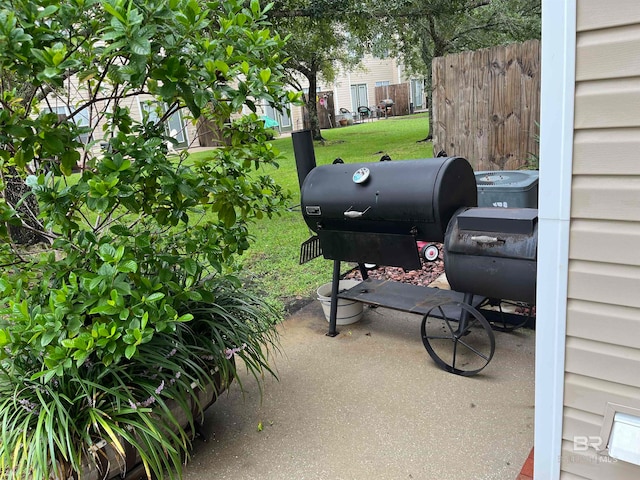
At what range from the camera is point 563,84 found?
1327 millimetres

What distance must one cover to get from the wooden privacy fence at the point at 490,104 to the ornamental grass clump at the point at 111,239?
12.0 feet

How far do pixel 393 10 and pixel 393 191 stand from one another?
259 inches

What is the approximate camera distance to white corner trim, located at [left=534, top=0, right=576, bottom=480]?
51.7 inches

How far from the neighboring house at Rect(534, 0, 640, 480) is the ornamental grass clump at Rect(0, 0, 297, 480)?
1.05 meters

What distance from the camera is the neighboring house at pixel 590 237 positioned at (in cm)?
126

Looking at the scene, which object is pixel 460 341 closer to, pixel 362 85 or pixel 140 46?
pixel 140 46

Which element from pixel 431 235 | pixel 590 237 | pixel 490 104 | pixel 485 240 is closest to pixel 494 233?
pixel 485 240

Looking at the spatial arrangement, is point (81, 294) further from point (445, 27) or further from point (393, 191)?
point (445, 27)

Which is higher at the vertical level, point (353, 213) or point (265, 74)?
point (265, 74)

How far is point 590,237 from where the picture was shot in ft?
4.54

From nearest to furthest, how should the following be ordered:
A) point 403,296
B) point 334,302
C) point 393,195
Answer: point 393,195 < point 403,296 < point 334,302

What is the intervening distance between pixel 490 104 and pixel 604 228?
13.8 feet

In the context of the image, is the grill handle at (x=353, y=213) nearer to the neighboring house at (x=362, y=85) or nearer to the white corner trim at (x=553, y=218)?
the white corner trim at (x=553, y=218)

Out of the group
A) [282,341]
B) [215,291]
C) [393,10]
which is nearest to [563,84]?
[215,291]
